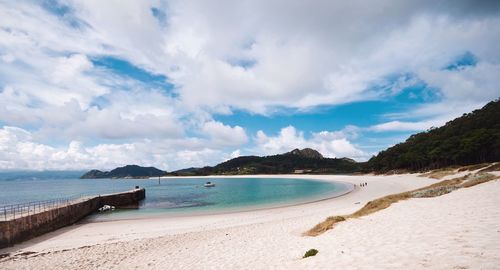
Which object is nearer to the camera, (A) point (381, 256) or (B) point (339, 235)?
(A) point (381, 256)

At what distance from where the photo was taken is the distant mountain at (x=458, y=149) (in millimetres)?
82875

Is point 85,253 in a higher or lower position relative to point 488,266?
lower

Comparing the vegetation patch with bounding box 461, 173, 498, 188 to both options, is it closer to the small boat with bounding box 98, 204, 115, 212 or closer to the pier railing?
the pier railing

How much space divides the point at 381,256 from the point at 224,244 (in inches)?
426

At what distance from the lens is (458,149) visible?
8881cm

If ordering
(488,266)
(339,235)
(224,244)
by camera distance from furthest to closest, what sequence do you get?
(224,244)
(339,235)
(488,266)

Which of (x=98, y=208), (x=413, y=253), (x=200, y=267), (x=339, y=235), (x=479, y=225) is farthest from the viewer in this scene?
(x=98, y=208)

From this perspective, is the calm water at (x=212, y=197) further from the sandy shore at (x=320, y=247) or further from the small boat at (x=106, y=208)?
the sandy shore at (x=320, y=247)

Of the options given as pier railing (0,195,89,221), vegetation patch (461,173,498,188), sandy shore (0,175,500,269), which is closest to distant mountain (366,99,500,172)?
vegetation patch (461,173,498,188)

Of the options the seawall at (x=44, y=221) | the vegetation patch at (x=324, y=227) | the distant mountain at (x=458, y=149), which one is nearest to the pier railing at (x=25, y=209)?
the seawall at (x=44, y=221)

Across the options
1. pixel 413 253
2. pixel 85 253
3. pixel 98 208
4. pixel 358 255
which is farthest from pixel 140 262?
pixel 98 208

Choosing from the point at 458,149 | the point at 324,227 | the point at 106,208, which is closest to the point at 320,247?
the point at 324,227

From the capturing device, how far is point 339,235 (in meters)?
14.5

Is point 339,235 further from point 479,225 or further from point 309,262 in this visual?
point 479,225
